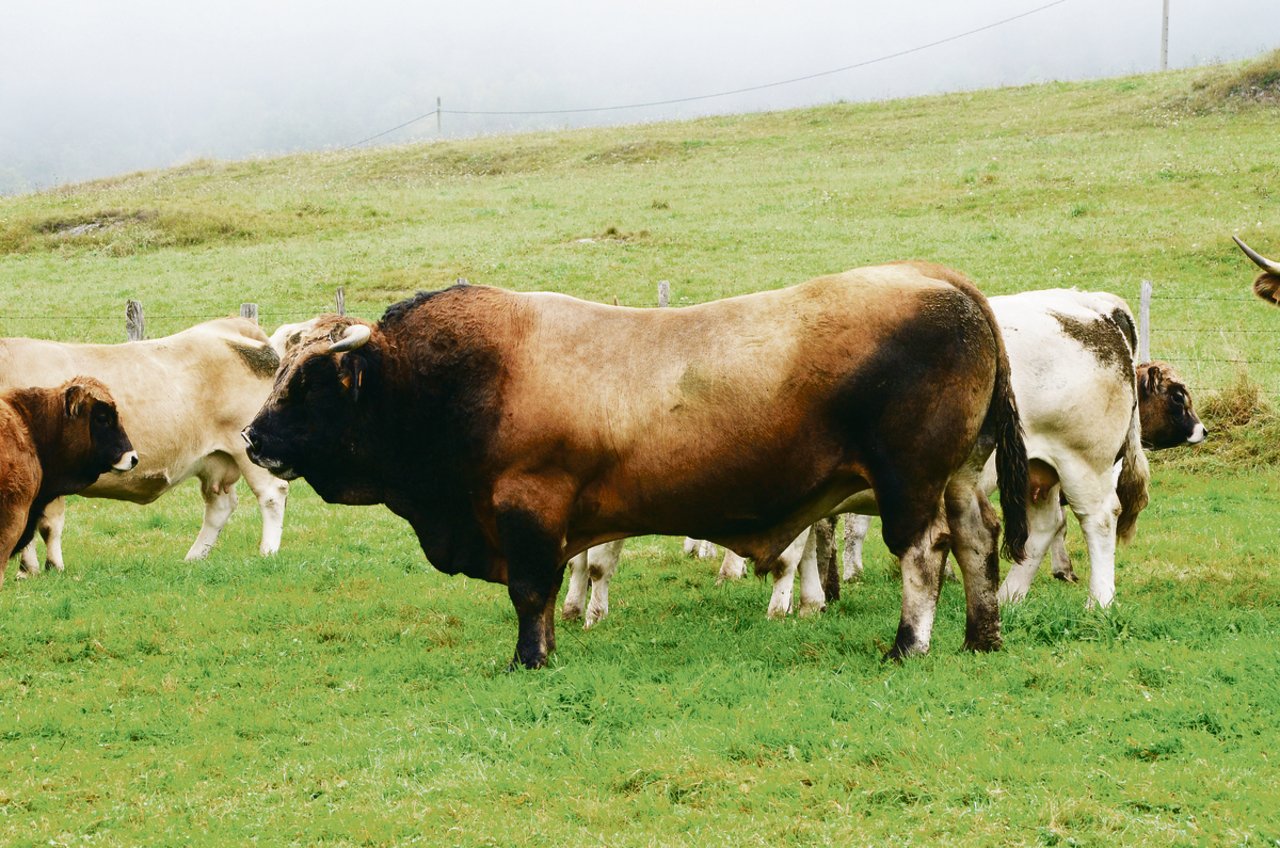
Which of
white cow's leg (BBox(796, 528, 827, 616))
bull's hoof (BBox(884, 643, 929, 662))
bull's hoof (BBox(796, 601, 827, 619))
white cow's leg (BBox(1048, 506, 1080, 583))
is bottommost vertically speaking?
white cow's leg (BBox(1048, 506, 1080, 583))

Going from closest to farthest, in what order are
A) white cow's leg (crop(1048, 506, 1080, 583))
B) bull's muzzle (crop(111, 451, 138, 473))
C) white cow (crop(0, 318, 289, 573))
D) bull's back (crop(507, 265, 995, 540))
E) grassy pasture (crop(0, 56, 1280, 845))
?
grassy pasture (crop(0, 56, 1280, 845))
bull's back (crop(507, 265, 995, 540))
bull's muzzle (crop(111, 451, 138, 473))
white cow's leg (crop(1048, 506, 1080, 583))
white cow (crop(0, 318, 289, 573))

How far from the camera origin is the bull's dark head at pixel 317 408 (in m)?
8.64

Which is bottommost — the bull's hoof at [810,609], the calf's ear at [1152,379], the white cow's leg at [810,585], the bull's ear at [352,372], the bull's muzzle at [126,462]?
the bull's hoof at [810,609]

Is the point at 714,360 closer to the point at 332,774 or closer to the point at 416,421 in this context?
the point at 416,421

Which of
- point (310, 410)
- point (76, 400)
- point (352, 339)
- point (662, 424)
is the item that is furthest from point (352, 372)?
point (76, 400)

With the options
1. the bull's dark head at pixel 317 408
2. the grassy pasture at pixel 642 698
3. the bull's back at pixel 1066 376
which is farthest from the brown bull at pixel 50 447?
the bull's back at pixel 1066 376

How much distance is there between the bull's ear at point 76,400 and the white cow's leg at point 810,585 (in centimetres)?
610

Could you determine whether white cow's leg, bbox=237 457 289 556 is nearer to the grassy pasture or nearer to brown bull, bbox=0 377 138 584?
the grassy pasture

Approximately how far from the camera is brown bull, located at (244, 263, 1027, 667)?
784 centimetres

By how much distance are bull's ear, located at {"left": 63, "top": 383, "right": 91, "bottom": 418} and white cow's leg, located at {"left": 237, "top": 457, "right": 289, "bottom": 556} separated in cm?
241

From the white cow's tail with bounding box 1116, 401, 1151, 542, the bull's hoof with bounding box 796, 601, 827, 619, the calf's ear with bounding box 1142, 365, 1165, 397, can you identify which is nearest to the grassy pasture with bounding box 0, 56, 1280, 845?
the bull's hoof with bounding box 796, 601, 827, 619

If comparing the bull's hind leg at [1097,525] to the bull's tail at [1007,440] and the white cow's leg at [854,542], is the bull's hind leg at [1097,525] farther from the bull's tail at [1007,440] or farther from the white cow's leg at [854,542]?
the white cow's leg at [854,542]

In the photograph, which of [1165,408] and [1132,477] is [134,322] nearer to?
[1165,408]

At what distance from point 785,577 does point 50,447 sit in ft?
20.2
